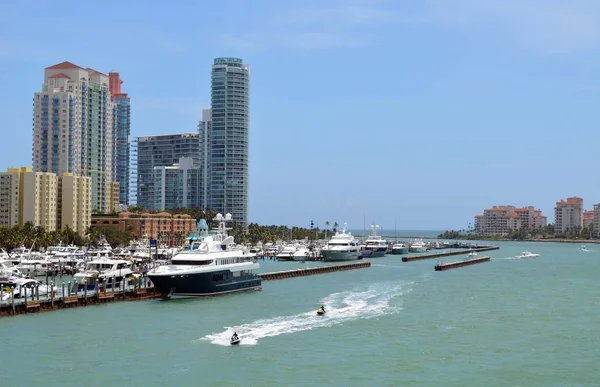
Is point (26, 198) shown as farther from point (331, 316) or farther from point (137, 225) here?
point (331, 316)

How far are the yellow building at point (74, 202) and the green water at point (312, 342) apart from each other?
328ft

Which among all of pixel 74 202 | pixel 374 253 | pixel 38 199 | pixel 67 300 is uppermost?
pixel 38 199

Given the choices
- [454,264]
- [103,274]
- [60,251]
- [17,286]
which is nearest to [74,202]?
[60,251]

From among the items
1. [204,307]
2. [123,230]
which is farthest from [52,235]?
[204,307]

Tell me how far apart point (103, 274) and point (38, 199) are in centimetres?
8967

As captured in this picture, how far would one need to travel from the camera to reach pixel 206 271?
247 ft

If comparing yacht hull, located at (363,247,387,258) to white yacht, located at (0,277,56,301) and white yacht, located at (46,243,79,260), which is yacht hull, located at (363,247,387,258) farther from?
white yacht, located at (0,277,56,301)

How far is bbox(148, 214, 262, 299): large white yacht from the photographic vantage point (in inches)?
2889

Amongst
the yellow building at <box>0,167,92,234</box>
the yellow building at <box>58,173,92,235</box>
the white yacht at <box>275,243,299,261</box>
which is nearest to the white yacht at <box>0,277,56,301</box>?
the yellow building at <box>0,167,92,234</box>

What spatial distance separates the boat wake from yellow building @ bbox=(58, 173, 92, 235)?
99498mm

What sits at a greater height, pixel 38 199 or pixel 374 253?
pixel 38 199

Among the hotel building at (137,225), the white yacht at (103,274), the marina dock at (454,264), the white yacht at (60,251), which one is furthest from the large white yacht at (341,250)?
the white yacht at (103,274)

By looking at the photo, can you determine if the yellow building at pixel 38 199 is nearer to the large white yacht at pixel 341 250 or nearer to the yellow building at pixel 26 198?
the yellow building at pixel 26 198

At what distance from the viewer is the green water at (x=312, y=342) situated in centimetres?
4272
